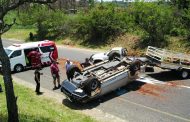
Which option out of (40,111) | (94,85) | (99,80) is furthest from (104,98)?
(40,111)

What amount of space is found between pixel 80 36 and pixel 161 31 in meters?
13.3

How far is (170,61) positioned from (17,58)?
1129 centimetres

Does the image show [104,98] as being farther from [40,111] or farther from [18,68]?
[18,68]

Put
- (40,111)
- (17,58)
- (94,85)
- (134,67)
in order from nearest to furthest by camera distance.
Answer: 1. (40,111)
2. (94,85)
3. (134,67)
4. (17,58)

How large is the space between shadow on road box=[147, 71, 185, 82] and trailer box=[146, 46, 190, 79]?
0.48 meters

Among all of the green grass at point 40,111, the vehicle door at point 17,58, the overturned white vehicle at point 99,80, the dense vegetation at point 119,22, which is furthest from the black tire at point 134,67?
the vehicle door at point 17,58

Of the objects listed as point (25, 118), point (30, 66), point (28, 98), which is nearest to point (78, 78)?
point (28, 98)

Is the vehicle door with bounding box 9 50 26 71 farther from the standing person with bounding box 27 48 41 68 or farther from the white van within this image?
the standing person with bounding box 27 48 41 68

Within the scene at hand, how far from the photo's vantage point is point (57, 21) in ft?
148

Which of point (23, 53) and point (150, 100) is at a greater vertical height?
point (23, 53)

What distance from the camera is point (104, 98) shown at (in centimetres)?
1664

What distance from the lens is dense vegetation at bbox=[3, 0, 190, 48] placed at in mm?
29078

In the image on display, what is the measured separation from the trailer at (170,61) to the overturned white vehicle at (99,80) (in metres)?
1.90

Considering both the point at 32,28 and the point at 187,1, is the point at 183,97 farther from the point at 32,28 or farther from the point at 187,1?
the point at 32,28
